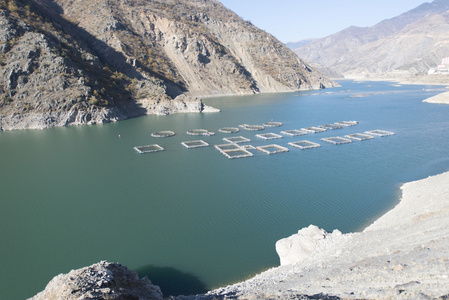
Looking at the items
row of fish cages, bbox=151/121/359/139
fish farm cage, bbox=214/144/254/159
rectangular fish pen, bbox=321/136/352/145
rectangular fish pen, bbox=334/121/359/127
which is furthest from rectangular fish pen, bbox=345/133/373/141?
fish farm cage, bbox=214/144/254/159

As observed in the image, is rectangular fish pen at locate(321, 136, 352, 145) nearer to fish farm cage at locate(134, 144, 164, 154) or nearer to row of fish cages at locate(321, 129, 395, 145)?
row of fish cages at locate(321, 129, 395, 145)

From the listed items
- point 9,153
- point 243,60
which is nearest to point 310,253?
point 9,153

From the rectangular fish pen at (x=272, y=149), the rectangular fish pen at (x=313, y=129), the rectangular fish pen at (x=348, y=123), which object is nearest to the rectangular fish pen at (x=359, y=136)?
the rectangular fish pen at (x=313, y=129)

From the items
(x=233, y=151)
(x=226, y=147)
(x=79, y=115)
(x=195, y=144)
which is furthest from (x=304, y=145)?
Result: (x=79, y=115)

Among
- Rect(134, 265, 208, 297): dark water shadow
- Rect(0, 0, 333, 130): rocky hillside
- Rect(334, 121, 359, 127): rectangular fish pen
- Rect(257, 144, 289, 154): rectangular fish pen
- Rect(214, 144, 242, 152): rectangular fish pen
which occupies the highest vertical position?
Rect(0, 0, 333, 130): rocky hillside

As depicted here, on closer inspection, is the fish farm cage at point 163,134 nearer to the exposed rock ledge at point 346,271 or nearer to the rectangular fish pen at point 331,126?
the rectangular fish pen at point 331,126

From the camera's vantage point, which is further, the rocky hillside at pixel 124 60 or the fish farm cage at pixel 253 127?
the rocky hillside at pixel 124 60

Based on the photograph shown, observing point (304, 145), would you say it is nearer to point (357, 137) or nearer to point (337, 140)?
point (337, 140)
